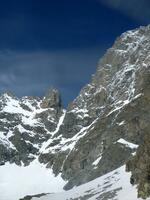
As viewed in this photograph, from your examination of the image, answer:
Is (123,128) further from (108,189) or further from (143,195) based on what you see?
(143,195)

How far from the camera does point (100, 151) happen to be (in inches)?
6777

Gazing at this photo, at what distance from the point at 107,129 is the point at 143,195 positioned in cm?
11179

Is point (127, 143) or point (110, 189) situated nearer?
point (110, 189)

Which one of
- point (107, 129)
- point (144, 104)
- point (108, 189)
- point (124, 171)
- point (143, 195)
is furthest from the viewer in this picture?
point (107, 129)

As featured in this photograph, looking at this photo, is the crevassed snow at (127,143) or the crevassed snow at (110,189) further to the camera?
the crevassed snow at (127,143)

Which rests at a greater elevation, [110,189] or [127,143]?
[127,143]

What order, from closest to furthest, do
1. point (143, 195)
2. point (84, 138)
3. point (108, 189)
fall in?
point (143, 195), point (108, 189), point (84, 138)

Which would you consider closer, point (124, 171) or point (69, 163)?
point (124, 171)

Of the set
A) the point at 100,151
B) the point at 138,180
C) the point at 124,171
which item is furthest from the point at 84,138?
the point at 138,180

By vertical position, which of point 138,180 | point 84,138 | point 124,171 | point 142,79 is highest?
point 142,79

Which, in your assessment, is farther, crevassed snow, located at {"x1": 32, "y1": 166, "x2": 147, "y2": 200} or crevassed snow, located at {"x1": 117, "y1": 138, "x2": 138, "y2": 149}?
crevassed snow, located at {"x1": 117, "y1": 138, "x2": 138, "y2": 149}

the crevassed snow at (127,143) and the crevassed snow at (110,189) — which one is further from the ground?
the crevassed snow at (127,143)

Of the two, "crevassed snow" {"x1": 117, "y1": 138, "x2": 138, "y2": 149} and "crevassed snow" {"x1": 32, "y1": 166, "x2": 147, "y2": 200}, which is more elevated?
"crevassed snow" {"x1": 117, "y1": 138, "x2": 138, "y2": 149}

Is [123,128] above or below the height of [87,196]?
above
